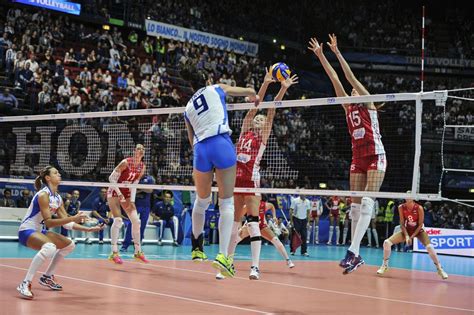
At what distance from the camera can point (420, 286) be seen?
42.8ft

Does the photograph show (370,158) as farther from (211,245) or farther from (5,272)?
(211,245)

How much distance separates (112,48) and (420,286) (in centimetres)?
2186

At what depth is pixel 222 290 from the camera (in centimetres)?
1065

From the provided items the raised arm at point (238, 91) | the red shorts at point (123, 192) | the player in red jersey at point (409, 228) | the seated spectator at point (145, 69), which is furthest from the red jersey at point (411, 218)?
the seated spectator at point (145, 69)

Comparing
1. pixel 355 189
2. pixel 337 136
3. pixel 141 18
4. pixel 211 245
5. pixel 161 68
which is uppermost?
pixel 141 18

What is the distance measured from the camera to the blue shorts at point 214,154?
8555 millimetres

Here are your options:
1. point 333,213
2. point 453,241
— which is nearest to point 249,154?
point 453,241

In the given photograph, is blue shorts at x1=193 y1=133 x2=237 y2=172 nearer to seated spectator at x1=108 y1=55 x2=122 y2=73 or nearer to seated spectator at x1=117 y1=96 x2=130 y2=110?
seated spectator at x1=117 y1=96 x2=130 y2=110

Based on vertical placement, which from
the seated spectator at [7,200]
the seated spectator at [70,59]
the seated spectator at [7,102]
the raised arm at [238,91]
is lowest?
the seated spectator at [7,200]

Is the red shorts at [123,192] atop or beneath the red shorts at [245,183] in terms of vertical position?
beneath

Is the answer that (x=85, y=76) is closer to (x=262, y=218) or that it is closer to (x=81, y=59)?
(x=81, y=59)

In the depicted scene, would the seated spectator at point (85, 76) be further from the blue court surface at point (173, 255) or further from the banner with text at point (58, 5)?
the blue court surface at point (173, 255)

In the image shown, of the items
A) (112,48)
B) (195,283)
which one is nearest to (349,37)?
(112,48)

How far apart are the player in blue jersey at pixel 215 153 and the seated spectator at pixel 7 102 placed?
15692 mm
